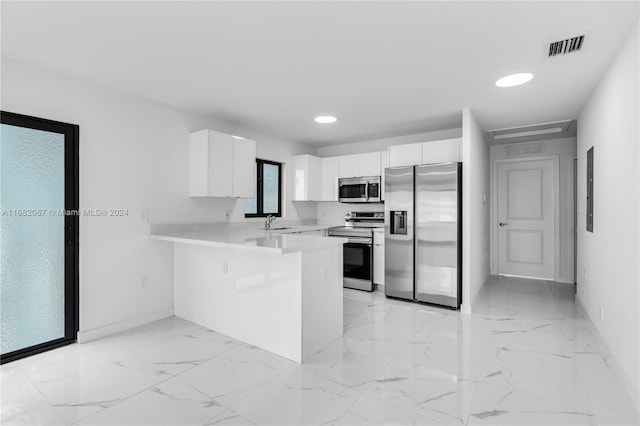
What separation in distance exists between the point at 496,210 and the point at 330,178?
293 cm

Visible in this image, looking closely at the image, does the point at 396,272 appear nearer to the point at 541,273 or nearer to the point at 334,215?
the point at 334,215

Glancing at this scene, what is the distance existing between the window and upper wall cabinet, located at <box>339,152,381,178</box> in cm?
100

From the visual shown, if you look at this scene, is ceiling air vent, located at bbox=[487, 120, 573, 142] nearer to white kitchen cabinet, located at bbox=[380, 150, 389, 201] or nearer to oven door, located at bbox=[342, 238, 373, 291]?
white kitchen cabinet, located at bbox=[380, 150, 389, 201]

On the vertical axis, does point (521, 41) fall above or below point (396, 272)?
above

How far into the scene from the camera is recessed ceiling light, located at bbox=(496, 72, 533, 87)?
2.71 m

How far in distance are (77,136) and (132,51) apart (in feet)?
3.37

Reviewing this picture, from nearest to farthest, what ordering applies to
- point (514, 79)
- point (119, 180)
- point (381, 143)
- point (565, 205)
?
point (514, 79) < point (119, 180) < point (565, 205) < point (381, 143)

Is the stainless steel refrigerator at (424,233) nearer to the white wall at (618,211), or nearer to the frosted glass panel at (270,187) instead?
the white wall at (618,211)

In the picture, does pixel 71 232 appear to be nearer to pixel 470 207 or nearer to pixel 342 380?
pixel 342 380

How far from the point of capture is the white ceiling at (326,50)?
186 centimetres

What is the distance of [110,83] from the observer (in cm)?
291

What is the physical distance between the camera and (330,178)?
5.32 meters

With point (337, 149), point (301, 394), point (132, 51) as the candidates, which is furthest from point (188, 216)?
point (337, 149)

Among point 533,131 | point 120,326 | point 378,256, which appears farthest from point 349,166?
point 120,326
